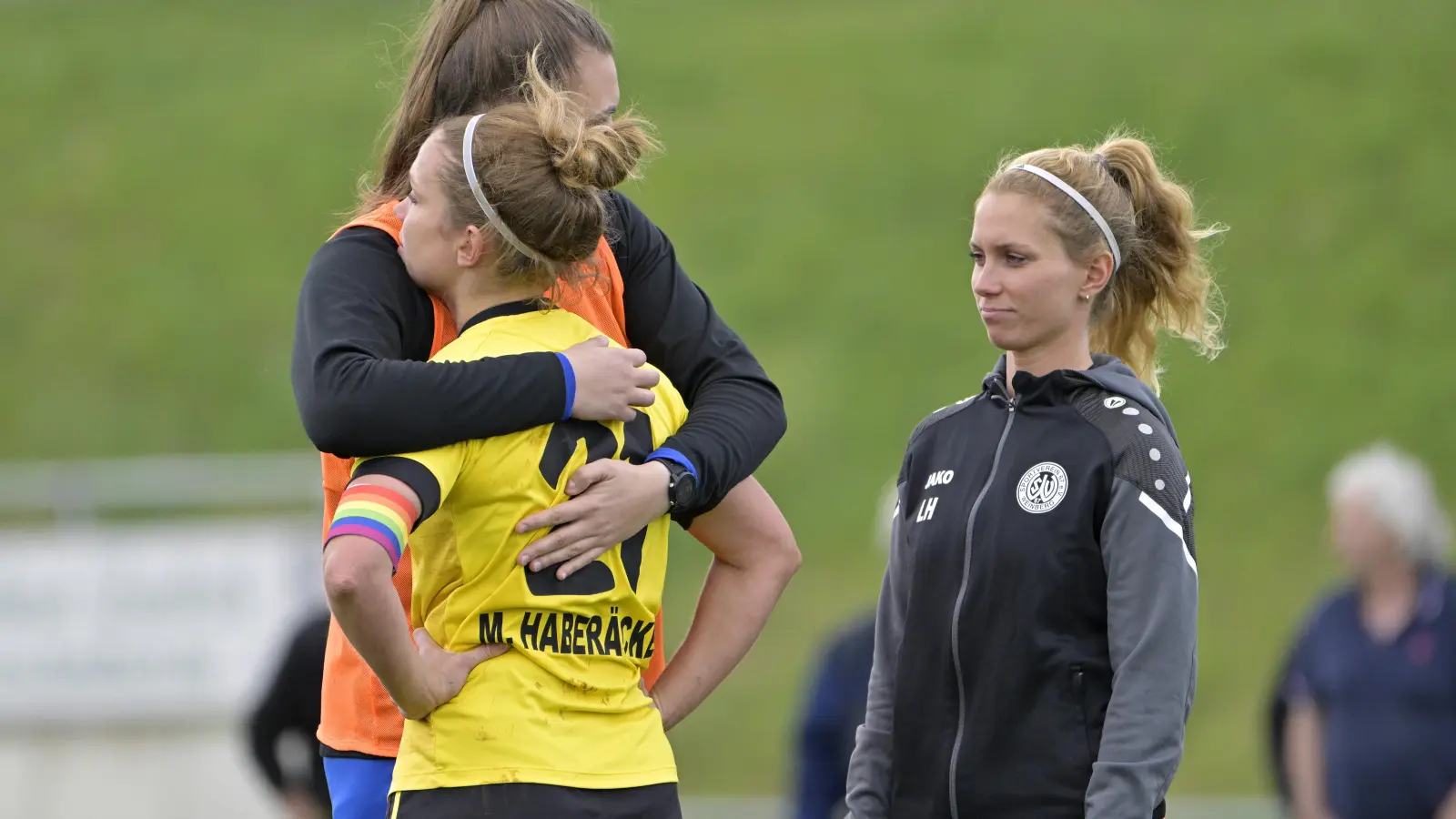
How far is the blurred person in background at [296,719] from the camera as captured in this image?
17.3 ft

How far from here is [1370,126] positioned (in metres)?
18.2

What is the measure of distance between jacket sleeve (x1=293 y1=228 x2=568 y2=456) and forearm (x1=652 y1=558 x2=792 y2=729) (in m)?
0.52

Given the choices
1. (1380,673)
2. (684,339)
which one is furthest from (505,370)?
(1380,673)

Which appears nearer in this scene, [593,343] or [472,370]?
[472,370]

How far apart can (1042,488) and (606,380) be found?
2.43 feet

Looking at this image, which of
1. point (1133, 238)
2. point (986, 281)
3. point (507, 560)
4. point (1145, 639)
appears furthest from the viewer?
point (1133, 238)

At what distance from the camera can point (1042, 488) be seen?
102 inches

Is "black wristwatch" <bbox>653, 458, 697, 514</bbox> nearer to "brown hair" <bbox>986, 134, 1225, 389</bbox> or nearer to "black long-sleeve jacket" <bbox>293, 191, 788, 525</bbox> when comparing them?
"black long-sleeve jacket" <bbox>293, 191, 788, 525</bbox>

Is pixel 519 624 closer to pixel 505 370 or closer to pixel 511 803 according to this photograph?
pixel 511 803

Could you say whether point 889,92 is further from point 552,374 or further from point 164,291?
point 552,374

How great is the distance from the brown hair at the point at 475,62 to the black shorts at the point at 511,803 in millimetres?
886

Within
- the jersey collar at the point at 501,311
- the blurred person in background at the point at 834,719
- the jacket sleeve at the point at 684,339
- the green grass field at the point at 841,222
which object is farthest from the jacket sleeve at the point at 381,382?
the green grass field at the point at 841,222

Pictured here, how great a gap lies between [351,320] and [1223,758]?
1001 centimetres

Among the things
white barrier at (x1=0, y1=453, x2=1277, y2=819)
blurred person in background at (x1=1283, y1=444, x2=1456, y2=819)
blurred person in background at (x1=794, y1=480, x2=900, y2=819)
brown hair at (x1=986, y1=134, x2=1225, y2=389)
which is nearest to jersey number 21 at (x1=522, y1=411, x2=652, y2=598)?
brown hair at (x1=986, y1=134, x2=1225, y2=389)
